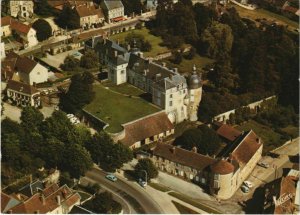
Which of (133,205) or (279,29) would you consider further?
(279,29)

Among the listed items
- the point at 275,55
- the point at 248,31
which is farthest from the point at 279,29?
the point at 275,55

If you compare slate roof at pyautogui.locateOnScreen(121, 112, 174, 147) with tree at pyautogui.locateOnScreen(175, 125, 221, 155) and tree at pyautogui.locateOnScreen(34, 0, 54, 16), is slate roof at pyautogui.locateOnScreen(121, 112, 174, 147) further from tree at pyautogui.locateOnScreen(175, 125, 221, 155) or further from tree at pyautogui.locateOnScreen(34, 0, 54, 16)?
tree at pyautogui.locateOnScreen(34, 0, 54, 16)

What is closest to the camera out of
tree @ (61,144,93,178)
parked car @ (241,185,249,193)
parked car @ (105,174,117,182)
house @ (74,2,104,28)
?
tree @ (61,144,93,178)

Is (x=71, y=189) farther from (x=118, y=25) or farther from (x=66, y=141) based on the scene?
(x=118, y=25)

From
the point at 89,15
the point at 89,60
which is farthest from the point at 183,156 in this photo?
the point at 89,15

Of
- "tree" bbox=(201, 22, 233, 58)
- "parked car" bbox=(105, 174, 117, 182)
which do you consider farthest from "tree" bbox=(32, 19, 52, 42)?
"parked car" bbox=(105, 174, 117, 182)

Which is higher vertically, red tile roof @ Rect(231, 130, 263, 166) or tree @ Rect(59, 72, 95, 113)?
tree @ Rect(59, 72, 95, 113)

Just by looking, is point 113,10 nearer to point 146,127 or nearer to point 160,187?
point 146,127

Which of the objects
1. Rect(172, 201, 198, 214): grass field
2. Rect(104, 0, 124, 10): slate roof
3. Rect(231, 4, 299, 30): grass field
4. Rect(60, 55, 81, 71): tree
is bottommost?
Rect(172, 201, 198, 214): grass field
